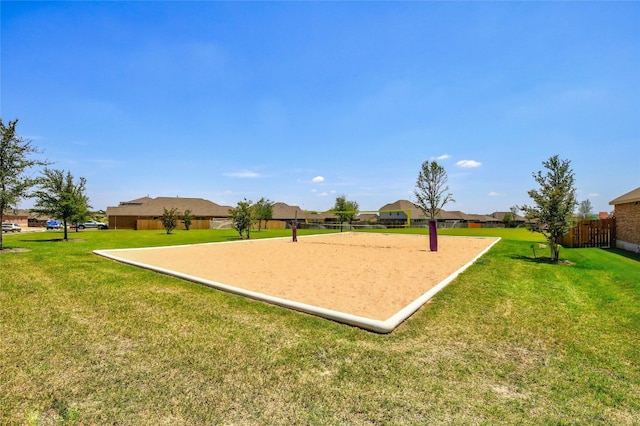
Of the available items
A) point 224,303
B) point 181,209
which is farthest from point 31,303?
point 181,209

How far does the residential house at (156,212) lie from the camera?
45.4 meters

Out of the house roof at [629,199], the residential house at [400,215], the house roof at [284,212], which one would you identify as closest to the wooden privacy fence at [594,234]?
the house roof at [629,199]

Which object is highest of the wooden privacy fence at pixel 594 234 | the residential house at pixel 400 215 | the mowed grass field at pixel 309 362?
the residential house at pixel 400 215

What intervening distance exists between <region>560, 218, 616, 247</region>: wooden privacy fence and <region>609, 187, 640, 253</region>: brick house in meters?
0.41

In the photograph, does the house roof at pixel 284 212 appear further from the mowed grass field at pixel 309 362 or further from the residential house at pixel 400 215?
the mowed grass field at pixel 309 362

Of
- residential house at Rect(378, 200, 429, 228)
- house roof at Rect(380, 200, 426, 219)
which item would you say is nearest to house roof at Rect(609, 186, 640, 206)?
residential house at Rect(378, 200, 429, 228)

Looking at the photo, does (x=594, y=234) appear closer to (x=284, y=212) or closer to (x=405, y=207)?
(x=284, y=212)

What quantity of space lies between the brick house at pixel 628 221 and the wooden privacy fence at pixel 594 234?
16.0 inches

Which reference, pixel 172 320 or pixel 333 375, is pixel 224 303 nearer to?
pixel 172 320

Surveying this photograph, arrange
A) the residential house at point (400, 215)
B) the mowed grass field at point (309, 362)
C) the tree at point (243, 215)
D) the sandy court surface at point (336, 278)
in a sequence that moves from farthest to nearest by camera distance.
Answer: the residential house at point (400, 215) → the tree at point (243, 215) → the sandy court surface at point (336, 278) → the mowed grass field at point (309, 362)

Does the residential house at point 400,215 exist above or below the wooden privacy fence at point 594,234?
above

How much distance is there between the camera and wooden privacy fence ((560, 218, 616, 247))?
15.4m

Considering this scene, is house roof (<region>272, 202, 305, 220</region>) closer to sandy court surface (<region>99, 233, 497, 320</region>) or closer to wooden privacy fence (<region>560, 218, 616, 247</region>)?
wooden privacy fence (<region>560, 218, 616, 247</region>)

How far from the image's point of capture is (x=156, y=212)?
50.1m
